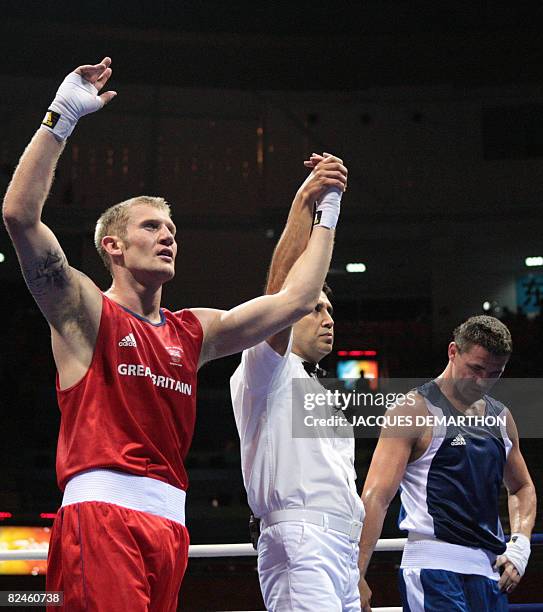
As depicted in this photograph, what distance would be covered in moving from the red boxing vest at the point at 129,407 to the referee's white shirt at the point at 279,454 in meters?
0.37

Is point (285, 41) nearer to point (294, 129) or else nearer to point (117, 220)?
point (294, 129)

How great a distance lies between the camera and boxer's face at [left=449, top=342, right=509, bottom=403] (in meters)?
3.00

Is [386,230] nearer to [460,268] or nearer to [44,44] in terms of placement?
[460,268]

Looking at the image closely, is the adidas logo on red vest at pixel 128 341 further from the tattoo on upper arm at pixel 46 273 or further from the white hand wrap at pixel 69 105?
the white hand wrap at pixel 69 105

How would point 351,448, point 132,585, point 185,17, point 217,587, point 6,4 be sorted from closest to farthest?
point 132,585 < point 351,448 < point 217,587 < point 6,4 < point 185,17

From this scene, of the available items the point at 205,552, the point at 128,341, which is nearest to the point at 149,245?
the point at 128,341

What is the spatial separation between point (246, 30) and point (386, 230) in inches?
155

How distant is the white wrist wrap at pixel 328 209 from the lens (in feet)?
7.43

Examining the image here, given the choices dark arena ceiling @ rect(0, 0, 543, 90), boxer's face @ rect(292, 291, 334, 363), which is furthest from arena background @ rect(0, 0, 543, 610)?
boxer's face @ rect(292, 291, 334, 363)

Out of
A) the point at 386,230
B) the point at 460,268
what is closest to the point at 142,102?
the point at 386,230

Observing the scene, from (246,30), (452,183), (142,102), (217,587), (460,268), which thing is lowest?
(217,587)

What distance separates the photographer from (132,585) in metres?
1.76

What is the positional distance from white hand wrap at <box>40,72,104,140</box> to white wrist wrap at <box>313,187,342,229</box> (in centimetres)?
65

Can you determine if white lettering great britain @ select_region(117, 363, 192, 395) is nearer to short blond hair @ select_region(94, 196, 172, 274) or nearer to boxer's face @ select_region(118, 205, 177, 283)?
boxer's face @ select_region(118, 205, 177, 283)
